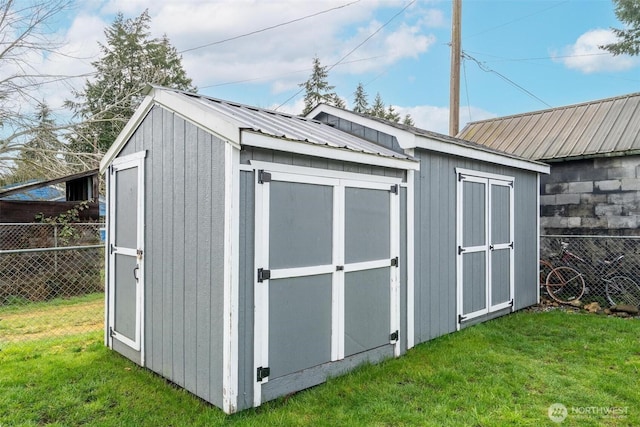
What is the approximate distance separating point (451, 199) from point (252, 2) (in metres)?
8.41

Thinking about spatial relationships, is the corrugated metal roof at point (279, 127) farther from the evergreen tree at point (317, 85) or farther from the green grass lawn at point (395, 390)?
the evergreen tree at point (317, 85)

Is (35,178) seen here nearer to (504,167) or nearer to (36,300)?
(36,300)

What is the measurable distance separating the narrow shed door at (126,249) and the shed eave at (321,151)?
1408mm

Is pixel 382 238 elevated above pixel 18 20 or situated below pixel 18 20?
below

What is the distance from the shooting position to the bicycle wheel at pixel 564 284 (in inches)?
238

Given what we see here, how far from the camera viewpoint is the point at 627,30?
12.8 metres

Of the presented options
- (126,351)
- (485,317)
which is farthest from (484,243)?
(126,351)

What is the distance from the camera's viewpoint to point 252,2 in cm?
1027

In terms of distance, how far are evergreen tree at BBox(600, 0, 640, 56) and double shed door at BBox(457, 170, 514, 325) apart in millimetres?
11328

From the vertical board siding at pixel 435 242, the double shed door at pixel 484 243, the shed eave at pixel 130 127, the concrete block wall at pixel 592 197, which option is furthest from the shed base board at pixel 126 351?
the concrete block wall at pixel 592 197

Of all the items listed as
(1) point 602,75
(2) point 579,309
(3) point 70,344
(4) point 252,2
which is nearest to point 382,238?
(3) point 70,344

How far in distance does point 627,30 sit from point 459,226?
12972 millimetres
